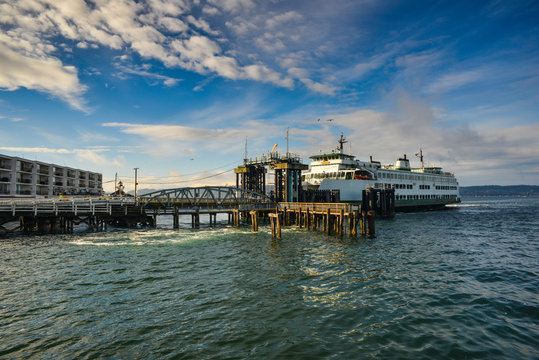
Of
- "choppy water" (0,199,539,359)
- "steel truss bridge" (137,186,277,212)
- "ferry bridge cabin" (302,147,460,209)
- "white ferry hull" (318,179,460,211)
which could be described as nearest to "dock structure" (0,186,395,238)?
"steel truss bridge" (137,186,277,212)

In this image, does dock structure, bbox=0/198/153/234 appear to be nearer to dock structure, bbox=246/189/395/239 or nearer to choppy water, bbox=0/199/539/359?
choppy water, bbox=0/199/539/359

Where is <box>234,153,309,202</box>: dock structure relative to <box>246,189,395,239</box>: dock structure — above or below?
above

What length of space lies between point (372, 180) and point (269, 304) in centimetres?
5905

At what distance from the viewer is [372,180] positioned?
66.5m

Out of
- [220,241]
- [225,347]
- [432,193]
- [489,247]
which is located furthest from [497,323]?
[432,193]

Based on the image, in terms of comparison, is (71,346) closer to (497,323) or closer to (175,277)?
(175,277)

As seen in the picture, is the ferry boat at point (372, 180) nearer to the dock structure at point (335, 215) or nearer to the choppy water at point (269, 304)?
the dock structure at point (335, 215)

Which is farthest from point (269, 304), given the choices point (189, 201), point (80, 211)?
point (189, 201)

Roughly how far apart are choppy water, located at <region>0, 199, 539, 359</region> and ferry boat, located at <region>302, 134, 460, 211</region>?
125ft

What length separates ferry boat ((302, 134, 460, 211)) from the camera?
2479 inches

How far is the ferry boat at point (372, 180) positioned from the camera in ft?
207

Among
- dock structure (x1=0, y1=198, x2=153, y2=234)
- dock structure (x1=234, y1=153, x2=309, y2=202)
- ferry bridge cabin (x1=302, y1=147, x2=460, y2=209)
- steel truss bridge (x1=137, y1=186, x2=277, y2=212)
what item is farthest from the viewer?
ferry bridge cabin (x1=302, y1=147, x2=460, y2=209)

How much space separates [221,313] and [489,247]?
93.1 feet

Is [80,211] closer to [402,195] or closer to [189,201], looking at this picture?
[189,201]
